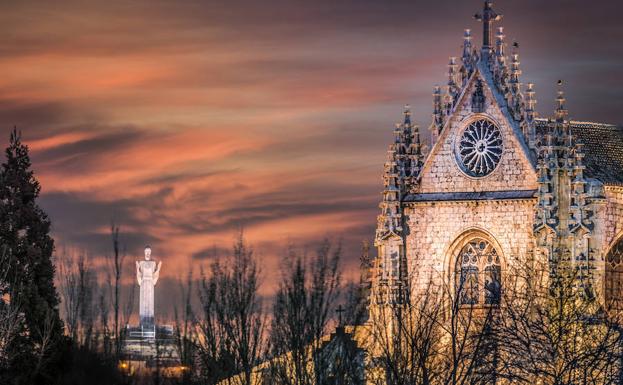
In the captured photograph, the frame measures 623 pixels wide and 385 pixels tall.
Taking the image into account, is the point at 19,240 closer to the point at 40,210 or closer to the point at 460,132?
the point at 40,210

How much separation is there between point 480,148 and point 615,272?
899 cm

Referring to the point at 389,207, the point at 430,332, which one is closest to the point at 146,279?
the point at 389,207

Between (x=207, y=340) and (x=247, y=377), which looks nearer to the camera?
(x=247, y=377)

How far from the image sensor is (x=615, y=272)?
115m

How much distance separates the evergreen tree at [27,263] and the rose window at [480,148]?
2097 centimetres

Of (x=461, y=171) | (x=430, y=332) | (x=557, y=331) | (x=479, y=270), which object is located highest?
(x=461, y=171)

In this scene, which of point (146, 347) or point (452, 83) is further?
point (146, 347)

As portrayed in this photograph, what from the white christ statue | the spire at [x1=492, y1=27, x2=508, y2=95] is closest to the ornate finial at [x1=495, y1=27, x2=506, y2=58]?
the spire at [x1=492, y1=27, x2=508, y2=95]

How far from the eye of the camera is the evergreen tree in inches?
4377

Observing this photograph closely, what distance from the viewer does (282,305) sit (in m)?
98.1

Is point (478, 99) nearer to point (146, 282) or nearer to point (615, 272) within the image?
point (615, 272)

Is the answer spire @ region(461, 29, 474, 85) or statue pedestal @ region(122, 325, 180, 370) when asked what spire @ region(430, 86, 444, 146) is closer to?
spire @ region(461, 29, 474, 85)

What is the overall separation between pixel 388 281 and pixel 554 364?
25.5 m

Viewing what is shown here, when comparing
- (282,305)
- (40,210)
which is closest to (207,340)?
(282,305)
